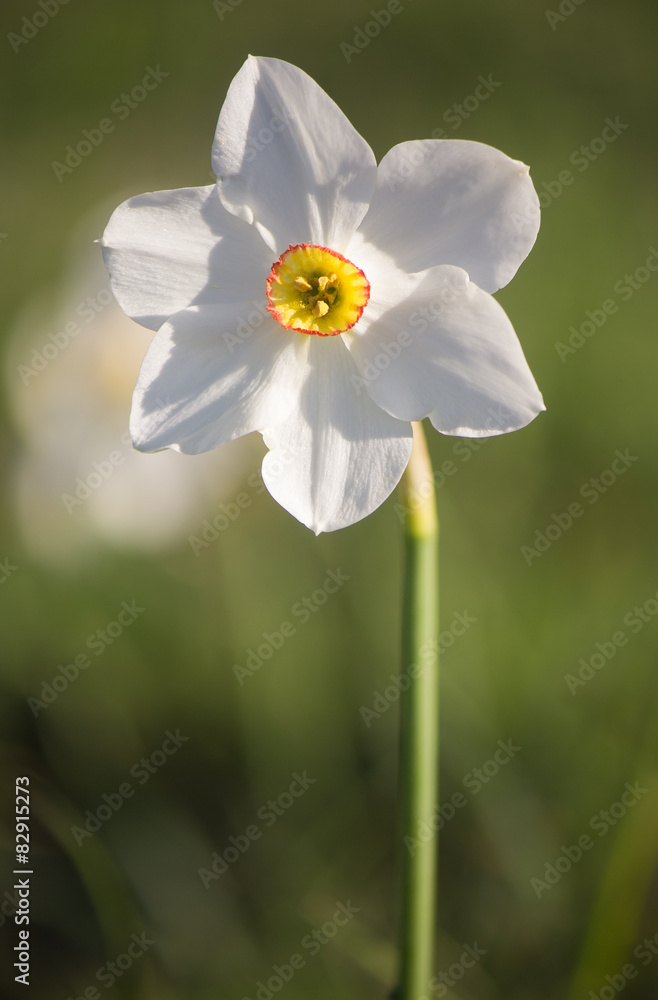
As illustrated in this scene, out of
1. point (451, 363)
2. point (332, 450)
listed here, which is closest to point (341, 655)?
point (332, 450)

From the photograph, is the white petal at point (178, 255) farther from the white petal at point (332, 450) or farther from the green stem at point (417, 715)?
the green stem at point (417, 715)

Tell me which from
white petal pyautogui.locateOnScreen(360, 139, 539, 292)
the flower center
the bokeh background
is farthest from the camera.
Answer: the bokeh background

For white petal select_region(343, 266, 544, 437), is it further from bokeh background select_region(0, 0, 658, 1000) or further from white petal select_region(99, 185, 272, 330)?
bokeh background select_region(0, 0, 658, 1000)

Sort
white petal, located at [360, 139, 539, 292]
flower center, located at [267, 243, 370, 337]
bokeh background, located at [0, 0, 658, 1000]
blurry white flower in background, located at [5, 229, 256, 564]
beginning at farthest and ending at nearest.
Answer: blurry white flower in background, located at [5, 229, 256, 564] → bokeh background, located at [0, 0, 658, 1000] → flower center, located at [267, 243, 370, 337] → white petal, located at [360, 139, 539, 292]

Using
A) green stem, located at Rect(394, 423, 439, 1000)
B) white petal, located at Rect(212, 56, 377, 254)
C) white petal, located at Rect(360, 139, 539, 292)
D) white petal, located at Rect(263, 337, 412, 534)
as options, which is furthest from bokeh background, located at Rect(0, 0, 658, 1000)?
white petal, located at Rect(212, 56, 377, 254)

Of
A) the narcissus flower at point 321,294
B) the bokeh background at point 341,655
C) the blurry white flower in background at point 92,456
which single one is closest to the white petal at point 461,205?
the narcissus flower at point 321,294

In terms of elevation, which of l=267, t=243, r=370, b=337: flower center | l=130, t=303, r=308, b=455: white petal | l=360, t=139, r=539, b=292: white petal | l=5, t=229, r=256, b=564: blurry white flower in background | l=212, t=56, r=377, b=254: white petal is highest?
l=360, t=139, r=539, b=292: white petal

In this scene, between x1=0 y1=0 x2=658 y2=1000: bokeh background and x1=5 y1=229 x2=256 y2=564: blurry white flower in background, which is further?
x1=5 y1=229 x2=256 y2=564: blurry white flower in background

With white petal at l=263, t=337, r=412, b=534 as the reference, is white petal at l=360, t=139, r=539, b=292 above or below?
above
